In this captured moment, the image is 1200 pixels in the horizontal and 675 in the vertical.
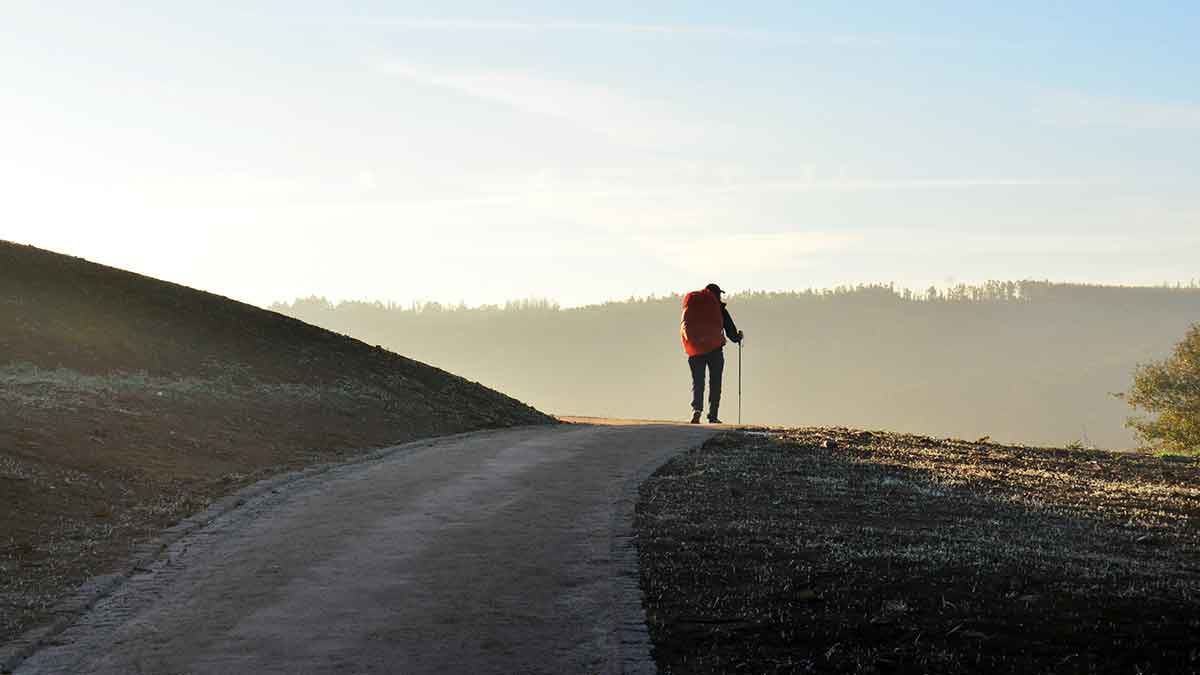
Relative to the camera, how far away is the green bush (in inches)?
2522

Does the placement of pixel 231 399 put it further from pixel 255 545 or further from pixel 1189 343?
pixel 1189 343

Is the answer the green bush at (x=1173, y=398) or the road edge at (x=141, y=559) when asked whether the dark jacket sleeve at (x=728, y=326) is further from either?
the green bush at (x=1173, y=398)

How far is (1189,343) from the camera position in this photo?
68.2 metres

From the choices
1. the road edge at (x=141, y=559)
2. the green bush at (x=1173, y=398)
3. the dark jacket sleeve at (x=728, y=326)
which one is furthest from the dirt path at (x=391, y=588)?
the green bush at (x=1173, y=398)

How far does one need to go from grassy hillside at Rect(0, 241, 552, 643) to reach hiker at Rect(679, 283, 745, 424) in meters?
4.55

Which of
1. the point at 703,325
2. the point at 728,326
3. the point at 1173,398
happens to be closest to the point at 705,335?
the point at 703,325

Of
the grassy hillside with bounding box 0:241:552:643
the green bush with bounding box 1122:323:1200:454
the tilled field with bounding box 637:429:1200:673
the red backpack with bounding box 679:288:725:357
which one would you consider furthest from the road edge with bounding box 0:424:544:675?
the green bush with bounding box 1122:323:1200:454

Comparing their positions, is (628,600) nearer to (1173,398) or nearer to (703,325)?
(703,325)

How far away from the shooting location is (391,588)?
37.0 feet

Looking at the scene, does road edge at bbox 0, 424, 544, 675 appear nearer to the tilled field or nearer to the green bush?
the tilled field

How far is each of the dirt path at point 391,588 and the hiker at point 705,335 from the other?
52.7 ft

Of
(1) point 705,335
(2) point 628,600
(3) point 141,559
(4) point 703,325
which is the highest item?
(4) point 703,325

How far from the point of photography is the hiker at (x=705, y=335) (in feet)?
111

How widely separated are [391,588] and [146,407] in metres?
14.5
